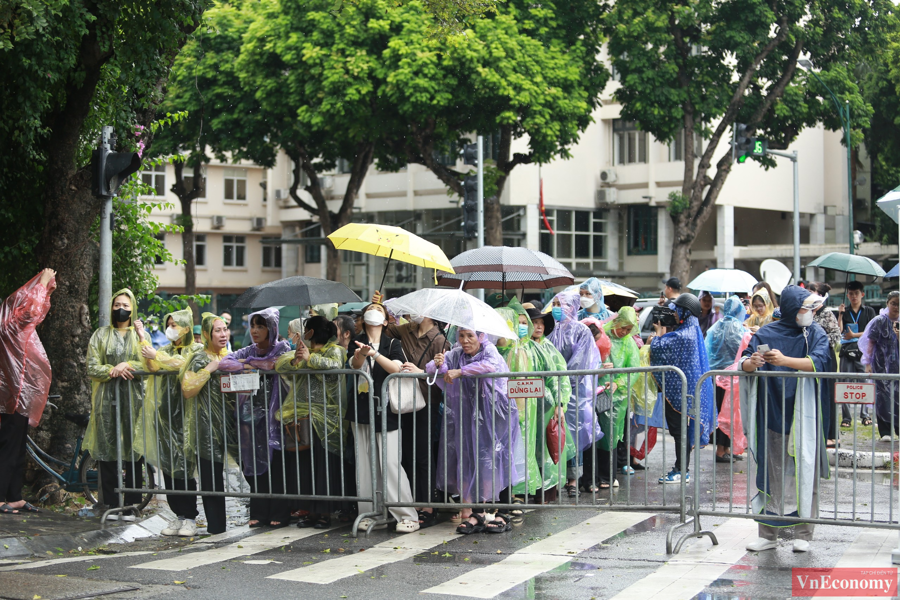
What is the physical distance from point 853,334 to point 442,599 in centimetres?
1013

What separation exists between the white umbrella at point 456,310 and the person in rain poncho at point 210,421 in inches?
59.5

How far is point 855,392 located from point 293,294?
4697 mm

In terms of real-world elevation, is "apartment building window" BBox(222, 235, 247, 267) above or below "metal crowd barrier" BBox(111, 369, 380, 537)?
above

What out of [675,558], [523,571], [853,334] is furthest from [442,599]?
[853,334]

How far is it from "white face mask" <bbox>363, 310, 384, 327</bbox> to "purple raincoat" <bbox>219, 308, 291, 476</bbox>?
93cm

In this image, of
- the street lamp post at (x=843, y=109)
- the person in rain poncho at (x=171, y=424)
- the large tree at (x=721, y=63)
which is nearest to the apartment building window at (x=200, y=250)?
the large tree at (x=721, y=63)

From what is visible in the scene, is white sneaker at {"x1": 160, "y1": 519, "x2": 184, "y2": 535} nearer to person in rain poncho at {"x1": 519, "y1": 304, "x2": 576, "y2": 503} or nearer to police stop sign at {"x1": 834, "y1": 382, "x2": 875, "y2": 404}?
person in rain poncho at {"x1": 519, "y1": 304, "x2": 576, "y2": 503}

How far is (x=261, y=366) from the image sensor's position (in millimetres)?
8625

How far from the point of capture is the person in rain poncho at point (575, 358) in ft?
29.7

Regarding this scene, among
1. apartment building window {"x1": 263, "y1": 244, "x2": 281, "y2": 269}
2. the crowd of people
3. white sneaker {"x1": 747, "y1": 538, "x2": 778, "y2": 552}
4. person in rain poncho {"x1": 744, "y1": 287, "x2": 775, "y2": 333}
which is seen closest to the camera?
white sneaker {"x1": 747, "y1": 538, "x2": 778, "y2": 552}

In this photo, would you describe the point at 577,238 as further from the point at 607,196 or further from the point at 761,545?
the point at 761,545

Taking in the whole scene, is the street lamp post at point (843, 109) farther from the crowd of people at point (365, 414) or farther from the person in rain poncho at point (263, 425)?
the person in rain poncho at point (263, 425)

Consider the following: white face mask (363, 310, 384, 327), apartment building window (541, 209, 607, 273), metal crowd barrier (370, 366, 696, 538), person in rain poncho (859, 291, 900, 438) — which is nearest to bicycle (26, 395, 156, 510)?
metal crowd barrier (370, 366, 696, 538)

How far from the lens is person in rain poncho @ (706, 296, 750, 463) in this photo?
11523mm
